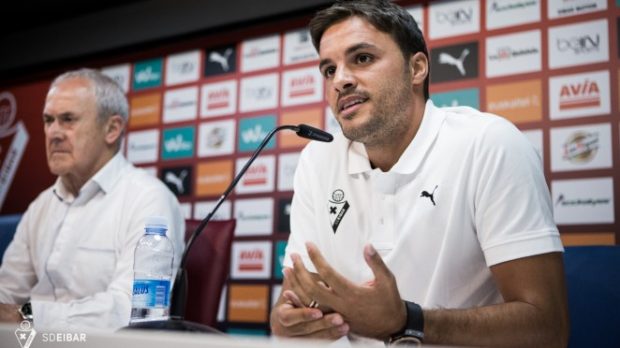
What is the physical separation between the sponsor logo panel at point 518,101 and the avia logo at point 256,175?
121cm

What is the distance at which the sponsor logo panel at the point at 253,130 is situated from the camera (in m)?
3.34

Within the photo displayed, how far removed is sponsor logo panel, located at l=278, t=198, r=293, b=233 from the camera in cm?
318

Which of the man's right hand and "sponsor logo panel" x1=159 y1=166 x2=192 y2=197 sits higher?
"sponsor logo panel" x1=159 y1=166 x2=192 y2=197

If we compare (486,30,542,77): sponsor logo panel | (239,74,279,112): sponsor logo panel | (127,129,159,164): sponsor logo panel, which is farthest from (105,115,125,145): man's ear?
(486,30,542,77): sponsor logo panel

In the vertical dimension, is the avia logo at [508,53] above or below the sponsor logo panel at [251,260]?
above

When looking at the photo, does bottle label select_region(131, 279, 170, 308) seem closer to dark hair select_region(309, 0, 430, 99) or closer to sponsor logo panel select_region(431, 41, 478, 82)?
dark hair select_region(309, 0, 430, 99)

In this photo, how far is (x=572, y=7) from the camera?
8.43 ft

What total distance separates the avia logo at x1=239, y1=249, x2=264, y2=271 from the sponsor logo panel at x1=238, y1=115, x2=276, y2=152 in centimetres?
55

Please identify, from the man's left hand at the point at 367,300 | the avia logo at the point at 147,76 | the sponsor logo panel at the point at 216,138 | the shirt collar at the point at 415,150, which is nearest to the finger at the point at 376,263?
the man's left hand at the point at 367,300

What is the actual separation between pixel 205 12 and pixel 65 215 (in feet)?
5.65

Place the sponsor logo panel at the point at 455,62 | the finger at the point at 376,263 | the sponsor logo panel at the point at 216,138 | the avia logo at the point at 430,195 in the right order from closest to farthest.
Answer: the finger at the point at 376,263 → the avia logo at the point at 430,195 → the sponsor logo panel at the point at 455,62 → the sponsor logo panel at the point at 216,138

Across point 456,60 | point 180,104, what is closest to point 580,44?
point 456,60

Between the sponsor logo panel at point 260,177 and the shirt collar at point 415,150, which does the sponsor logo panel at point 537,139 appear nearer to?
the shirt collar at point 415,150

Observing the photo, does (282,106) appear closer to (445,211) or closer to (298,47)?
(298,47)
